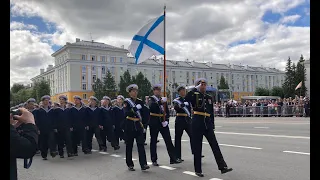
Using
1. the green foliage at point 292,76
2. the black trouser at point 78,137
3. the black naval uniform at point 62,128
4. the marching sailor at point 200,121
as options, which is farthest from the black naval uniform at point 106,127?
the green foliage at point 292,76

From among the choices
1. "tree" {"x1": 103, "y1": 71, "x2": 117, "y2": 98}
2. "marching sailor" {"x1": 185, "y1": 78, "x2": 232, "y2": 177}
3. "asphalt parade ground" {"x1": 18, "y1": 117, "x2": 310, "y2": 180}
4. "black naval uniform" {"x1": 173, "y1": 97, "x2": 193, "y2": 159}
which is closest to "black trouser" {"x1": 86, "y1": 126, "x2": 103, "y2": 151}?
"asphalt parade ground" {"x1": 18, "y1": 117, "x2": 310, "y2": 180}

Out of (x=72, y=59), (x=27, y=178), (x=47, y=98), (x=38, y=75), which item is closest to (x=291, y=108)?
(x=47, y=98)

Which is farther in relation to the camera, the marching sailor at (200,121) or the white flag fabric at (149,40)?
the white flag fabric at (149,40)

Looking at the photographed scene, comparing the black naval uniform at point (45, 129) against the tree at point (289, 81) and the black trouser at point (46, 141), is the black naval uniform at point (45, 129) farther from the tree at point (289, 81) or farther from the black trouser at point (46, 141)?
the tree at point (289, 81)

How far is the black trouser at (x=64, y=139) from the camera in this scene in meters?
10.7

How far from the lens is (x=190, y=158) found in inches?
360

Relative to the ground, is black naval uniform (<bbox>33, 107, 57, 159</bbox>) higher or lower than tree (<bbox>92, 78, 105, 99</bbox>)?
lower

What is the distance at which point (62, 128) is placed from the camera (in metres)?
10.9

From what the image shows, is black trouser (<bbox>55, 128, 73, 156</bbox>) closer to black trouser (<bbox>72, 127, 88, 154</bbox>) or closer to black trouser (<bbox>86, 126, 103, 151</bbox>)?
black trouser (<bbox>72, 127, 88, 154</bbox>)

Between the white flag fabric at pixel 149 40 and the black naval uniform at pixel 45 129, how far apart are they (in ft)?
12.0

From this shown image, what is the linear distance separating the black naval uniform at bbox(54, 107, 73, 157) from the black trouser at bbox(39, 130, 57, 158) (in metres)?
0.28

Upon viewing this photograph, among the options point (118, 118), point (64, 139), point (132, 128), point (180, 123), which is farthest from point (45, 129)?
point (180, 123)

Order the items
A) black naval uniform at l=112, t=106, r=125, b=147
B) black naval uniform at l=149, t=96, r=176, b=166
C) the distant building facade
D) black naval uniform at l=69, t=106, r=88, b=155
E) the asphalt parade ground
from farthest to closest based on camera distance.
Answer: the distant building facade → black naval uniform at l=112, t=106, r=125, b=147 → black naval uniform at l=69, t=106, r=88, b=155 → black naval uniform at l=149, t=96, r=176, b=166 → the asphalt parade ground

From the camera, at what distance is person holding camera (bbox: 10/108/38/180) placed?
2447mm
